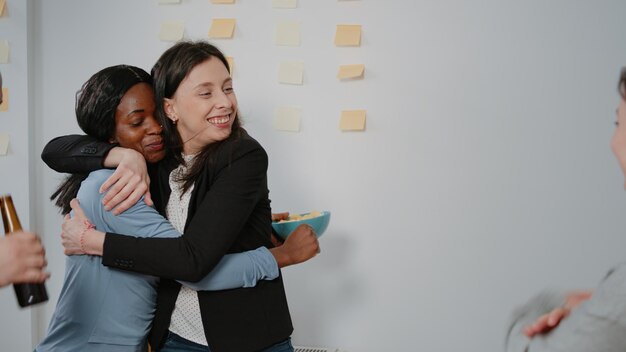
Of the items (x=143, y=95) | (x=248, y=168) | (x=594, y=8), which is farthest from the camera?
(x=594, y=8)

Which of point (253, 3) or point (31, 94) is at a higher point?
point (253, 3)

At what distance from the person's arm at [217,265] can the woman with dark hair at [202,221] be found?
0.03 meters

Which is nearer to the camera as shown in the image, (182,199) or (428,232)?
(182,199)

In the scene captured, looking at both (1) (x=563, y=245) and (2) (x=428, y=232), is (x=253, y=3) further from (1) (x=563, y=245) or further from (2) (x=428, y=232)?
(1) (x=563, y=245)

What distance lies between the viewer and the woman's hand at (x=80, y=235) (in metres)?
1.46

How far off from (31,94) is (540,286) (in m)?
2.02

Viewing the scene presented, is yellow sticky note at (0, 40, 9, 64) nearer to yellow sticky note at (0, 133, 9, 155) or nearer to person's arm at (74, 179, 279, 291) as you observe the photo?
yellow sticky note at (0, 133, 9, 155)

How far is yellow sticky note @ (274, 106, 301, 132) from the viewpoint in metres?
2.63

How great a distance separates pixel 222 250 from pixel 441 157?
128cm

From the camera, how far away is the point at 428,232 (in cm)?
257

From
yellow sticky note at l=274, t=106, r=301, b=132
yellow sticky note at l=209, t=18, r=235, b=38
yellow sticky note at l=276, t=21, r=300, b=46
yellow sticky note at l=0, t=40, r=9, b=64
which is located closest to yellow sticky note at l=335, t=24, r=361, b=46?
yellow sticky note at l=276, t=21, r=300, b=46

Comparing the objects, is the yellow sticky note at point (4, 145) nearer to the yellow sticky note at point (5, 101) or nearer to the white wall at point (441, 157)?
the yellow sticky note at point (5, 101)

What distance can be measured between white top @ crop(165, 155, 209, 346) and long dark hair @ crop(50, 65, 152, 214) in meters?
0.24

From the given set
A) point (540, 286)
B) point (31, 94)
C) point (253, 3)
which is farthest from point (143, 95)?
point (540, 286)
